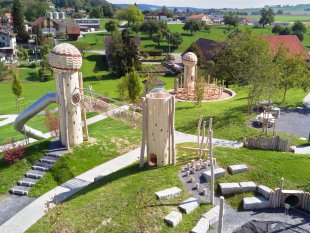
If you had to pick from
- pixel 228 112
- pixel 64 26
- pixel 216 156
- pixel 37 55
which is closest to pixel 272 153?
pixel 216 156

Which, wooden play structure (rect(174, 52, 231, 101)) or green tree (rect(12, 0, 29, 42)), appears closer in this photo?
wooden play structure (rect(174, 52, 231, 101))

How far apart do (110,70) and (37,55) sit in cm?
2980

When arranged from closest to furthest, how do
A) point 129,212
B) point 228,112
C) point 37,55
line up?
point 129,212 < point 228,112 < point 37,55

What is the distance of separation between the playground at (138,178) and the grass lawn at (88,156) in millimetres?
60

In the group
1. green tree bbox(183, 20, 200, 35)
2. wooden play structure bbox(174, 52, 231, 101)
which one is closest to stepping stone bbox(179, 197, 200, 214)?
wooden play structure bbox(174, 52, 231, 101)

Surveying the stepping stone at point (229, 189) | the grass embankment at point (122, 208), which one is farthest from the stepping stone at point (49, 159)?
the stepping stone at point (229, 189)

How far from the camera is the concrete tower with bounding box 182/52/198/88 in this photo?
4259 centimetres

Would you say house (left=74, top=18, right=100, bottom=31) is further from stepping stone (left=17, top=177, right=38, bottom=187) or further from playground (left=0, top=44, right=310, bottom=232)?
stepping stone (left=17, top=177, right=38, bottom=187)

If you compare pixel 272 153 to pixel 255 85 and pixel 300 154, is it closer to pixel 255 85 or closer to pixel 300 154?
pixel 300 154

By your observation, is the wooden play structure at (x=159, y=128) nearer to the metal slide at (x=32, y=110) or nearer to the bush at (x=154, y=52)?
the metal slide at (x=32, y=110)

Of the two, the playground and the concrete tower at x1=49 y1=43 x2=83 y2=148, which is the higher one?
the concrete tower at x1=49 y1=43 x2=83 y2=148

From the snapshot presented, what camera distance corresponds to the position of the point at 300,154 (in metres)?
23.0

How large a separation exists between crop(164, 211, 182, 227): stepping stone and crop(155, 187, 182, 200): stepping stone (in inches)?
45.7

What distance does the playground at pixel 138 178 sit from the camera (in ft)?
54.3
